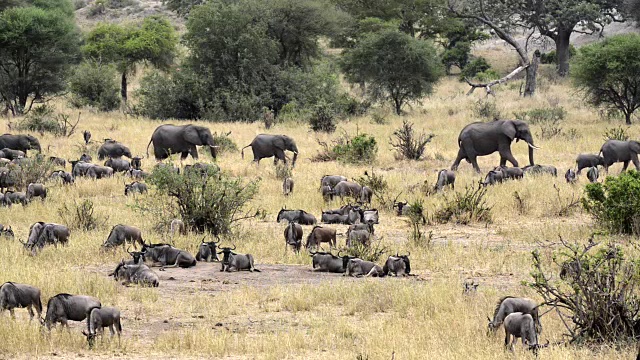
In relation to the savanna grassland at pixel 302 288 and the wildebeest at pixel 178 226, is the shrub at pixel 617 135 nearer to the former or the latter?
the savanna grassland at pixel 302 288

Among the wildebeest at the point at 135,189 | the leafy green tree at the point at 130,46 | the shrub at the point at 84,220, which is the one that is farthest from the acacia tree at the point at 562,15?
the shrub at the point at 84,220

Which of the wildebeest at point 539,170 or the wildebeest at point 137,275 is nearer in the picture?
the wildebeest at point 137,275

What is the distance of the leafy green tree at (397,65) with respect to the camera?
3994cm

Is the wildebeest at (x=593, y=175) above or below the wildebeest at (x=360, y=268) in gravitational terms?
above

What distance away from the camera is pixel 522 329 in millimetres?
7289

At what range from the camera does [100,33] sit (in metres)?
49.4

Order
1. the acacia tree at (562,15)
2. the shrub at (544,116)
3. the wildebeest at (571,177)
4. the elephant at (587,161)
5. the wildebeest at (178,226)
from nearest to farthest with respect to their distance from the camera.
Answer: the wildebeest at (178,226) < the wildebeest at (571,177) < the elephant at (587,161) < the shrub at (544,116) < the acacia tree at (562,15)

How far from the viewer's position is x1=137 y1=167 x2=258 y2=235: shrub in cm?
1366

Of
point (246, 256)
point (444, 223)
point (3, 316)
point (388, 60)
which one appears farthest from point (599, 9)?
point (3, 316)

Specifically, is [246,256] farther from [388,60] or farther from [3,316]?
[388,60]

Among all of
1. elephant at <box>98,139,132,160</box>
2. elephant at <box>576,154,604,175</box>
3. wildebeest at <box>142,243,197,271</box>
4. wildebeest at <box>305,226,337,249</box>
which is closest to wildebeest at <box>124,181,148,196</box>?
elephant at <box>98,139,132,160</box>

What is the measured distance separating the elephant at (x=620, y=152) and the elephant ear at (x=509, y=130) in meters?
2.26

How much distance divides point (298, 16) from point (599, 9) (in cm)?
1969

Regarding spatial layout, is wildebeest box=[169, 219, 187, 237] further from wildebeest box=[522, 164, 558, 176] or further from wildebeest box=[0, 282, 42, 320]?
wildebeest box=[522, 164, 558, 176]
